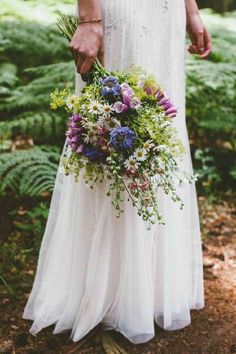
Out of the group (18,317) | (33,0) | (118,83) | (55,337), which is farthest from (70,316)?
(33,0)

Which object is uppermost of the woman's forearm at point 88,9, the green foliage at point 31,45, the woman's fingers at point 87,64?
the woman's forearm at point 88,9

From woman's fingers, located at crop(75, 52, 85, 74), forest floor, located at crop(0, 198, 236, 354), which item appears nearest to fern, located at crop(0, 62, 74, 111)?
forest floor, located at crop(0, 198, 236, 354)

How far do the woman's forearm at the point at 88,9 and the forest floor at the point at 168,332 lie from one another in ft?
4.49

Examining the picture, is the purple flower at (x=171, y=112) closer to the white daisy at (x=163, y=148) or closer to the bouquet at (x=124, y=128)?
the bouquet at (x=124, y=128)

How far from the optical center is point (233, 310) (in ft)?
8.36

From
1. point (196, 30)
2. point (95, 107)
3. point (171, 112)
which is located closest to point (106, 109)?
point (95, 107)

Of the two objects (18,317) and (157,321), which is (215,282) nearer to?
(157,321)

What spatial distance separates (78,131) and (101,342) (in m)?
1.00

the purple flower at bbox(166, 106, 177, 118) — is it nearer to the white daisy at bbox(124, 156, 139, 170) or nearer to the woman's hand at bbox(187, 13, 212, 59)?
the white daisy at bbox(124, 156, 139, 170)

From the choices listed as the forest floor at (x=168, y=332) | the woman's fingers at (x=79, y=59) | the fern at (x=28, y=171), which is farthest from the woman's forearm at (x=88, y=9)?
the forest floor at (x=168, y=332)

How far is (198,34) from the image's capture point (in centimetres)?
237

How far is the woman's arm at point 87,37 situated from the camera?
181 centimetres

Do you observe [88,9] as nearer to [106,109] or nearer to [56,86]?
[106,109]

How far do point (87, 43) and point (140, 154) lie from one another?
18.1 inches
